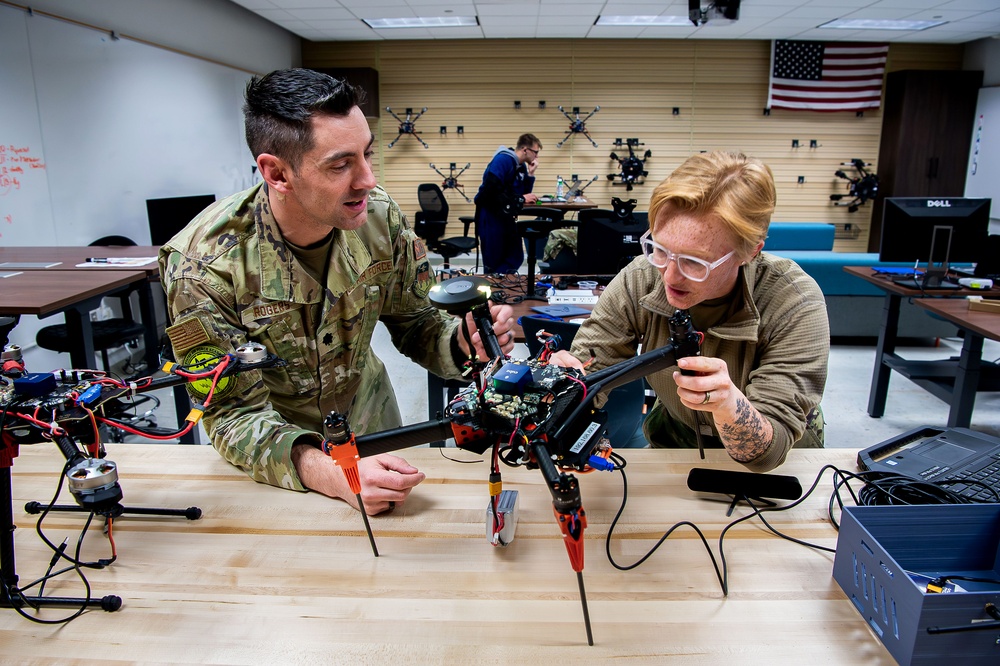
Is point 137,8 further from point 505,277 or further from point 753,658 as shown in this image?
point 753,658

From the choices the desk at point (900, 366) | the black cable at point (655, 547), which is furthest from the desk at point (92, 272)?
the desk at point (900, 366)

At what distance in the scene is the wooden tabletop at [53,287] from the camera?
261 cm

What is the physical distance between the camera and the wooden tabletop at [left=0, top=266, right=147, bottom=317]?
8.56 feet

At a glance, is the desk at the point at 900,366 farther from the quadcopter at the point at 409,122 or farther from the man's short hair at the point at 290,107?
the quadcopter at the point at 409,122

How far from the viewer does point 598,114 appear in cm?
893

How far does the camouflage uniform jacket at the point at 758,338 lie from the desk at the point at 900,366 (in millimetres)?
2284

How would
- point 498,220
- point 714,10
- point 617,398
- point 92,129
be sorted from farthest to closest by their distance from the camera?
1. point 714,10
2. point 498,220
3. point 92,129
4. point 617,398

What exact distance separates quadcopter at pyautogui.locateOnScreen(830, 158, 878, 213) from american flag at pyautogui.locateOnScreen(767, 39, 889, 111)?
82 centimetres

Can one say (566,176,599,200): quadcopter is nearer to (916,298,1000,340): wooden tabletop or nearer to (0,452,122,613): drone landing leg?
(916,298,1000,340): wooden tabletop

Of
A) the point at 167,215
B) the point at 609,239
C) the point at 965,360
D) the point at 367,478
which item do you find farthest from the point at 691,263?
the point at 167,215

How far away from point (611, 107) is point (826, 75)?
3.07m

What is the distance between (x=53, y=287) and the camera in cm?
293

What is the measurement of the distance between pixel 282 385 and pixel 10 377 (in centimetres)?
61

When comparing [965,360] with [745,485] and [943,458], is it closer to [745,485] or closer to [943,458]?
[943,458]
